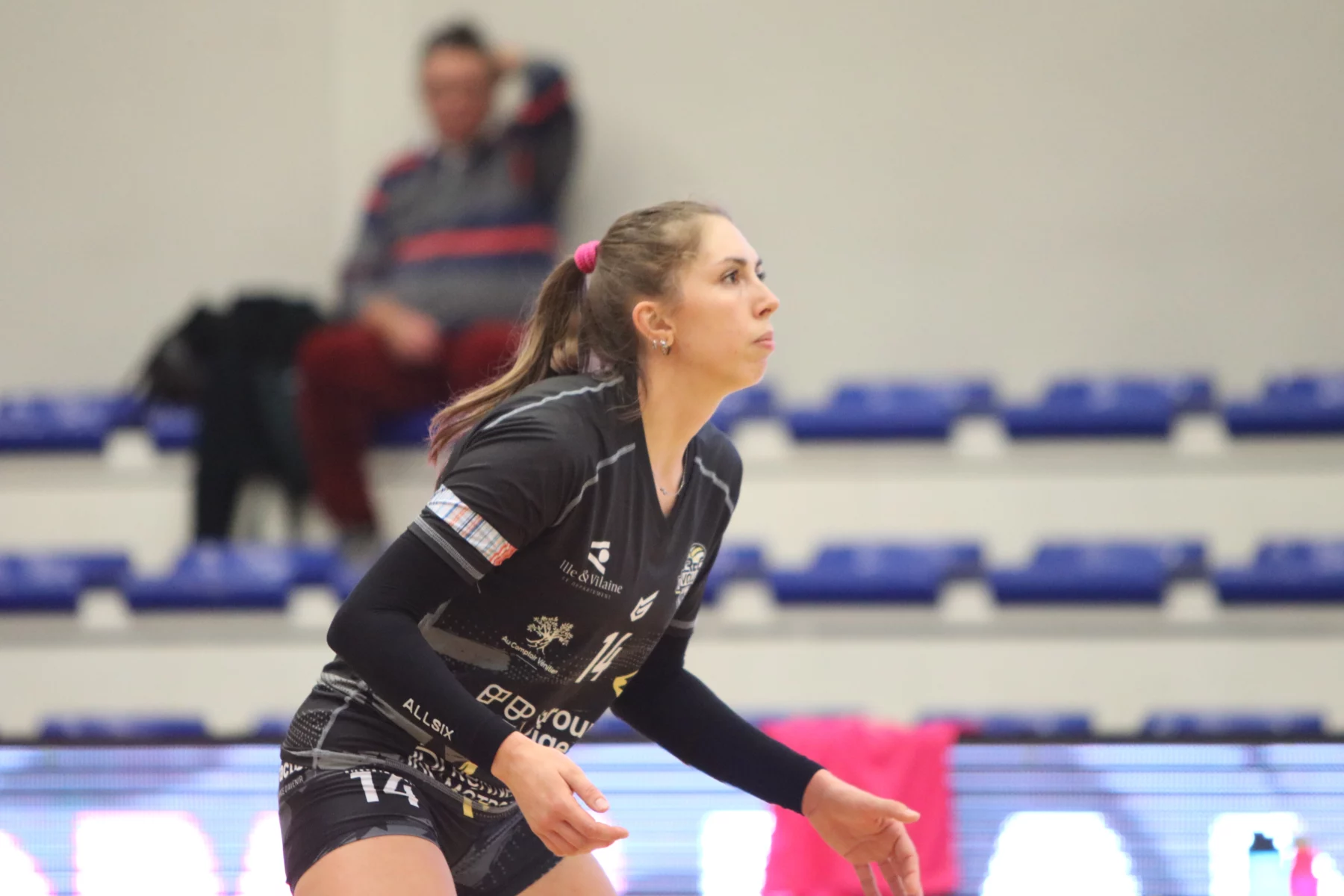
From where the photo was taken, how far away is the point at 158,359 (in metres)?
5.66

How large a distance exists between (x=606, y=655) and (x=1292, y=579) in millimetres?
3234

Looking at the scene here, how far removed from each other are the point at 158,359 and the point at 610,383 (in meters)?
4.32

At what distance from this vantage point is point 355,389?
16.9 ft

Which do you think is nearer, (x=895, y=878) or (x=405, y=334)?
(x=895, y=878)

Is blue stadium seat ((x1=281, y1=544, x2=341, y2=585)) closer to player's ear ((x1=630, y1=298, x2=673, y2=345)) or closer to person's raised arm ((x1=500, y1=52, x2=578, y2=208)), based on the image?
person's raised arm ((x1=500, y1=52, x2=578, y2=208))

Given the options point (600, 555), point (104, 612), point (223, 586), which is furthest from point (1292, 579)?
point (104, 612)

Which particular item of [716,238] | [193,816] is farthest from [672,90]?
[716,238]

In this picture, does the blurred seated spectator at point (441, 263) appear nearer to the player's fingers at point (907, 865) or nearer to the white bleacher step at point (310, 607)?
the white bleacher step at point (310, 607)

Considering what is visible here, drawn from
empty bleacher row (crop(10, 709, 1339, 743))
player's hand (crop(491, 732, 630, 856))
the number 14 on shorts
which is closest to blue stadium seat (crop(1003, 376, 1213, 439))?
empty bleacher row (crop(10, 709, 1339, 743))

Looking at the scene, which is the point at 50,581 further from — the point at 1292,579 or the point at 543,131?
the point at 1292,579

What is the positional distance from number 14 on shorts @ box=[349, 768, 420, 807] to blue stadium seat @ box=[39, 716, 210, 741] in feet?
9.59

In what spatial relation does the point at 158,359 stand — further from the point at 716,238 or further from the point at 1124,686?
the point at 716,238

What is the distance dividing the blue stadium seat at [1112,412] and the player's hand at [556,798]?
3808 mm

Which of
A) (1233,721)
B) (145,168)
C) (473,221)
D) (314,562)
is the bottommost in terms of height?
(1233,721)
